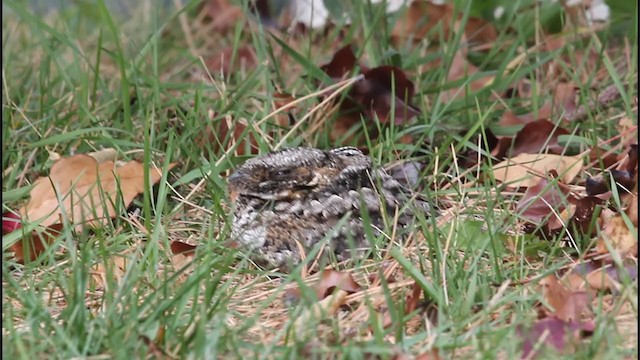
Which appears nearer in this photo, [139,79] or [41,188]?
[41,188]

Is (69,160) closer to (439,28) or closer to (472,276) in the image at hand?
(472,276)

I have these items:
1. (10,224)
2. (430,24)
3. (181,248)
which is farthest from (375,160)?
(430,24)

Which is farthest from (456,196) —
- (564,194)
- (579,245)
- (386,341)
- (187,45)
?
(187,45)

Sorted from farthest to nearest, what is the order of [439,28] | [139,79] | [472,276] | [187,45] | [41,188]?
[187,45]
[439,28]
[139,79]
[41,188]
[472,276]

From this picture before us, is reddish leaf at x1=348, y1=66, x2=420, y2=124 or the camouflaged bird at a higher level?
reddish leaf at x1=348, y1=66, x2=420, y2=124

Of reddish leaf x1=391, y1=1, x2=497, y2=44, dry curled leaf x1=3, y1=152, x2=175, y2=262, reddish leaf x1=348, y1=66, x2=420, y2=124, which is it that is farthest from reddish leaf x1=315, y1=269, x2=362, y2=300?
reddish leaf x1=391, y1=1, x2=497, y2=44

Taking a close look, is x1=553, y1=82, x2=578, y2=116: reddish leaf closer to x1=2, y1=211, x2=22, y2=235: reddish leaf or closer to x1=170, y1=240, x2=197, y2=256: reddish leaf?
x1=170, y1=240, x2=197, y2=256: reddish leaf
